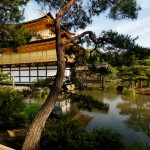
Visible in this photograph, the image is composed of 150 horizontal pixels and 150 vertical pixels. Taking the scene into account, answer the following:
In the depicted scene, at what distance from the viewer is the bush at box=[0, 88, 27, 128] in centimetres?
1058

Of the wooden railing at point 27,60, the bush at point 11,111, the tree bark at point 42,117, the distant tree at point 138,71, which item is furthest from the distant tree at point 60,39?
the distant tree at point 138,71

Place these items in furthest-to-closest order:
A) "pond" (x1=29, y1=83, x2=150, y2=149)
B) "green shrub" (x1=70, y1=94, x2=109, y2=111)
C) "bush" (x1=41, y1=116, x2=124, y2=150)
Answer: "pond" (x1=29, y1=83, x2=150, y2=149)
"green shrub" (x1=70, y1=94, x2=109, y2=111)
"bush" (x1=41, y1=116, x2=124, y2=150)

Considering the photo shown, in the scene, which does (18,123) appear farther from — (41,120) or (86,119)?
(86,119)

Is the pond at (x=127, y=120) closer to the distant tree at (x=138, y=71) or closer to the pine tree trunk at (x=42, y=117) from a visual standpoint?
the pine tree trunk at (x=42, y=117)

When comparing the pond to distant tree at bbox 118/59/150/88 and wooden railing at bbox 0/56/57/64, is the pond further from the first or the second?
wooden railing at bbox 0/56/57/64

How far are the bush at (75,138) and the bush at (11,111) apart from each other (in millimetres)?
3109

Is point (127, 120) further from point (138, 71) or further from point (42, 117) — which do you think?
point (138, 71)

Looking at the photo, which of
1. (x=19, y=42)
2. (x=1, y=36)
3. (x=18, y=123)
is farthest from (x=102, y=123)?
(x=1, y=36)

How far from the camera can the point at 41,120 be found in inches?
263

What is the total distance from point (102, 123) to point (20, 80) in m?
18.0

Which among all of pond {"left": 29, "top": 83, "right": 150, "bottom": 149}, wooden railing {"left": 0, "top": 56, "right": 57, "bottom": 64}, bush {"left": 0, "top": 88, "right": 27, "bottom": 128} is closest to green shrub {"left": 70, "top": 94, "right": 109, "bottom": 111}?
pond {"left": 29, "top": 83, "right": 150, "bottom": 149}

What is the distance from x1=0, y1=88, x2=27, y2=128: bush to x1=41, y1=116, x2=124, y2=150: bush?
311 cm

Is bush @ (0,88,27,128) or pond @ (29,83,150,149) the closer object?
bush @ (0,88,27,128)

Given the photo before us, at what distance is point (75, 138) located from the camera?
737 cm
